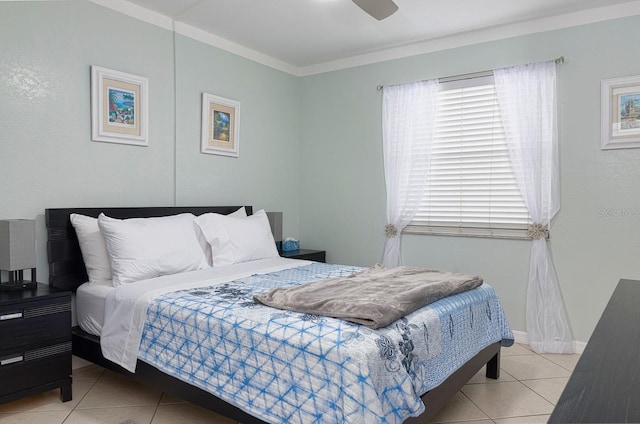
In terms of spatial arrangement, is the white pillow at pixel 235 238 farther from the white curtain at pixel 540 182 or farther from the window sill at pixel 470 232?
the white curtain at pixel 540 182

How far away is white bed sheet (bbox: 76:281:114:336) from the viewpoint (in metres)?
2.77

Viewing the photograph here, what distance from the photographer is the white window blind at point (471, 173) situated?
388 cm

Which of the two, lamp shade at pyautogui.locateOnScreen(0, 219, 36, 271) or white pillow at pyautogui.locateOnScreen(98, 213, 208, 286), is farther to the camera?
white pillow at pyautogui.locateOnScreen(98, 213, 208, 286)

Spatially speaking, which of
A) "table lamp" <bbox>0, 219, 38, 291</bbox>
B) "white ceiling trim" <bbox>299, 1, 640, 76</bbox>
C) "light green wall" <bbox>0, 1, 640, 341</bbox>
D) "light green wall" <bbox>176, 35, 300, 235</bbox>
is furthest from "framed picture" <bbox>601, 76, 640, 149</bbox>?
"table lamp" <bbox>0, 219, 38, 291</bbox>

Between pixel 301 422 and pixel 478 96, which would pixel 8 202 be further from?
pixel 478 96

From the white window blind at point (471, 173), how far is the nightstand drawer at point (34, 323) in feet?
9.78

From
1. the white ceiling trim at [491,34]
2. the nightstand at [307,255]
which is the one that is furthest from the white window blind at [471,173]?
the nightstand at [307,255]

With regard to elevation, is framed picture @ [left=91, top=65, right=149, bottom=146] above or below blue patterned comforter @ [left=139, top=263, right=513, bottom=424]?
above

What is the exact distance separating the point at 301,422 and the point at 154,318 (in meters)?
1.06

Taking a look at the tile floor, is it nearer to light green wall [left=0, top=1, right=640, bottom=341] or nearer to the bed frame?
the bed frame

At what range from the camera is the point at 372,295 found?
2314 mm

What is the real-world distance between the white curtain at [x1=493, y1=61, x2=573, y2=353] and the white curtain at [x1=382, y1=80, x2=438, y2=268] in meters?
0.77

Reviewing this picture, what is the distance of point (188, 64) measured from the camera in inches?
152

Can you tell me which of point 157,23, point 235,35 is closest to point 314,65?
point 235,35
